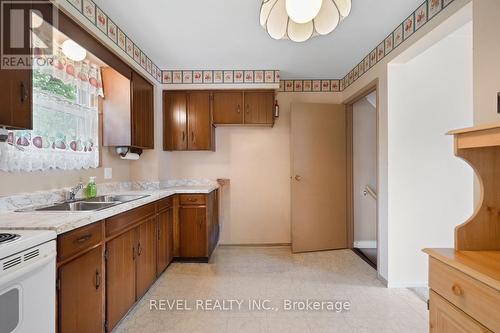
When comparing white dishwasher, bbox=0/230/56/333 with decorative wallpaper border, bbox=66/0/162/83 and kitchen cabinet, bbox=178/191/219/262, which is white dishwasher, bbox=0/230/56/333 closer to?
decorative wallpaper border, bbox=66/0/162/83

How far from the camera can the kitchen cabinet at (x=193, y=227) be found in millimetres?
3035

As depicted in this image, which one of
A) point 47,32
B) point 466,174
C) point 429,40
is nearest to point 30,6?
point 47,32

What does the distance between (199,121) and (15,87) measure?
87.9 inches

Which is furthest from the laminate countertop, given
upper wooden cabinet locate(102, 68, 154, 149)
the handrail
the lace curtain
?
the handrail

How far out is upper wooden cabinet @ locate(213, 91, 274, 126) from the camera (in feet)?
11.3

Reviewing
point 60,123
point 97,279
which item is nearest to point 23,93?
point 60,123

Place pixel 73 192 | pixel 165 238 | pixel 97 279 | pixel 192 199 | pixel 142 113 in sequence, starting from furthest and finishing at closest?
pixel 192 199
pixel 142 113
pixel 165 238
pixel 73 192
pixel 97 279

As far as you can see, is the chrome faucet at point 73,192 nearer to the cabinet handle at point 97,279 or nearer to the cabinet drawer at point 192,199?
the cabinet handle at point 97,279

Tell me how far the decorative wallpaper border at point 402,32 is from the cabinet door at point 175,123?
2284 millimetres

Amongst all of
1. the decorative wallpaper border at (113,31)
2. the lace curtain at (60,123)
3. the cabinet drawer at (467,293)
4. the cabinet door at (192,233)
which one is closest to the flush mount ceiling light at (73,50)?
the lace curtain at (60,123)

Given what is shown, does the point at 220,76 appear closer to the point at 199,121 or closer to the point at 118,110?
the point at 199,121

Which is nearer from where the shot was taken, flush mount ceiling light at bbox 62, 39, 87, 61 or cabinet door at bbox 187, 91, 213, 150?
flush mount ceiling light at bbox 62, 39, 87, 61

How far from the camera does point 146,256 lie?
89.4 inches

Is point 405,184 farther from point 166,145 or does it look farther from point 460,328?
point 166,145
